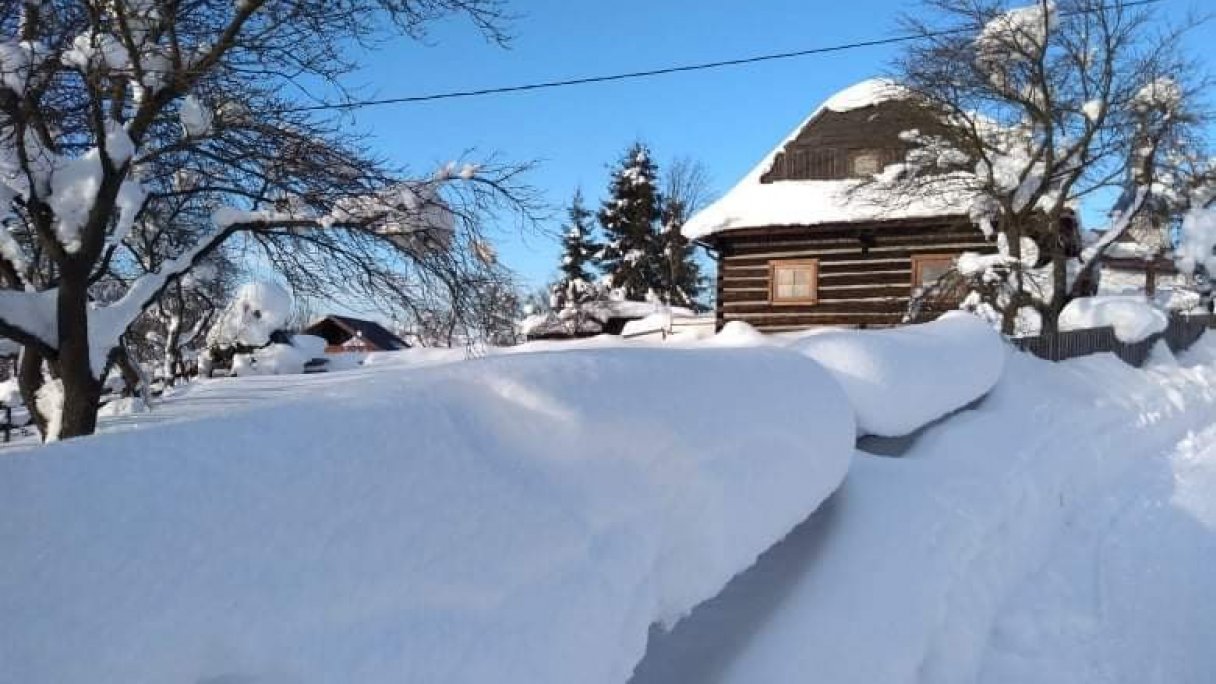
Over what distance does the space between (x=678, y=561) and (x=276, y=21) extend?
4.81 meters

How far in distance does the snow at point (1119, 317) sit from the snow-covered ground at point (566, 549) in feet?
34.7

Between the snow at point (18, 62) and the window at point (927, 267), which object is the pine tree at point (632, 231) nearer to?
the window at point (927, 267)

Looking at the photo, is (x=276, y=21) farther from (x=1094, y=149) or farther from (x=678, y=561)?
(x=1094, y=149)

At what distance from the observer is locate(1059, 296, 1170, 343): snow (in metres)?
14.3

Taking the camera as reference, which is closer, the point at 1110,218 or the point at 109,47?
the point at 109,47

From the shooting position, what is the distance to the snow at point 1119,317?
1432 cm

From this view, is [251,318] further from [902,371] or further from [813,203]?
[902,371]

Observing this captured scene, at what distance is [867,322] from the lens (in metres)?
18.1

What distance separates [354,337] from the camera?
37.9 m

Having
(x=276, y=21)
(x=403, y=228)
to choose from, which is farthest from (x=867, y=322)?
(x=276, y=21)

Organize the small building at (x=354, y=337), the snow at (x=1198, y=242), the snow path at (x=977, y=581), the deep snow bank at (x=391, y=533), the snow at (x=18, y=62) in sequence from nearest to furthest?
1. the deep snow bank at (x=391, y=533)
2. the snow path at (x=977, y=581)
3. the snow at (x=18, y=62)
4. the snow at (x=1198, y=242)
5. the small building at (x=354, y=337)

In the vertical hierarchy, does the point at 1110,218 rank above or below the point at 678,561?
above

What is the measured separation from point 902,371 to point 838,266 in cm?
1321

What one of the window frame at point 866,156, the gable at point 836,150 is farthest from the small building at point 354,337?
the window frame at point 866,156
